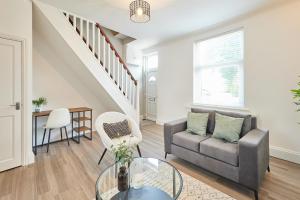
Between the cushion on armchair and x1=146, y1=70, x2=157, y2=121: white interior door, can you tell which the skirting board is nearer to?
the cushion on armchair

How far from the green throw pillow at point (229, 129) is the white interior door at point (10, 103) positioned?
9.98 feet

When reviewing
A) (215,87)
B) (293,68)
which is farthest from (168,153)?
(293,68)

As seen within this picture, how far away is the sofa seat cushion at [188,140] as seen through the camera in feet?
7.62

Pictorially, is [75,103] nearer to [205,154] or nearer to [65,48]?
[65,48]

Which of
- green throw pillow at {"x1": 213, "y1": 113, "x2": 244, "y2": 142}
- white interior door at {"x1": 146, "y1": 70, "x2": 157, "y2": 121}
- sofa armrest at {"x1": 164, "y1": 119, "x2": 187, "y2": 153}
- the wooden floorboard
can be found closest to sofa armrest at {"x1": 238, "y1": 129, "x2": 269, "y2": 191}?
the wooden floorboard

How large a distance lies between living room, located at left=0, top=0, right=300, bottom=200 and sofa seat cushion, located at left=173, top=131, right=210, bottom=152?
0.05ft

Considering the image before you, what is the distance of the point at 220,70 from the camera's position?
3.58m

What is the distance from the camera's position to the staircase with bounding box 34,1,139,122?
2794 mm

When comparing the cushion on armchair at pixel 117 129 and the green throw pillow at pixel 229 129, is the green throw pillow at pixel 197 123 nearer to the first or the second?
the green throw pillow at pixel 229 129


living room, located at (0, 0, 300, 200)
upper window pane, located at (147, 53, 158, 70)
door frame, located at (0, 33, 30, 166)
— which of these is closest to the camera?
living room, located at (0, 0, 300, 200)

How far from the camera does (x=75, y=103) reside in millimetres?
3854

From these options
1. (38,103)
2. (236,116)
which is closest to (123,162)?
(236,116)

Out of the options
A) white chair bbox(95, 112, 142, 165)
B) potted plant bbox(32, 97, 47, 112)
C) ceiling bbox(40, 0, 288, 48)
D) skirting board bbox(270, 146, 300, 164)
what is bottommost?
skirting board bbox(270, 146, 300, 164)

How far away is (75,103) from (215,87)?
3.41 metres
